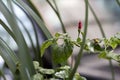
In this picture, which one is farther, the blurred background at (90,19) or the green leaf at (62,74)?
the blurred background at (90,19)

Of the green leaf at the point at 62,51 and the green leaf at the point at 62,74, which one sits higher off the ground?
A: the green leaf at the point at 62,51

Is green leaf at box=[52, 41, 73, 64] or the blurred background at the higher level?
the blurred background

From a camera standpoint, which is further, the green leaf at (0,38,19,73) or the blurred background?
the blurred background

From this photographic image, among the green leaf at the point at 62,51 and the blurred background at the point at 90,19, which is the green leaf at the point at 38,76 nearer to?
the green leaf at the point at 62,51

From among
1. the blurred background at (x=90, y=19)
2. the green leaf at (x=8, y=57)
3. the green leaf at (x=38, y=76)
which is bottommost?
the green leaf at (x=38, y=76)

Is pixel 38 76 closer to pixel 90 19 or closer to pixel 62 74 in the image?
pixel 62 74

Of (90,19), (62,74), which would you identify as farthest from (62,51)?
(90,19)

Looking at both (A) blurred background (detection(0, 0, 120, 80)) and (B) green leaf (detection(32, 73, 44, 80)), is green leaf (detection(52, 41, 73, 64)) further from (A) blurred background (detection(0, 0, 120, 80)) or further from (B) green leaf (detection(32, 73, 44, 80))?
(A) blurred background (detection(0, 0, 120, 80))

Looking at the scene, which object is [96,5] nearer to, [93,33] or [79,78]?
[93,33]

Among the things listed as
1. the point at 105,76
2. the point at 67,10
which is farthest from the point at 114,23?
the point at 105,76

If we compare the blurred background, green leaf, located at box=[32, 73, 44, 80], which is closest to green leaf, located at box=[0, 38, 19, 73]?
green leaf, located at box=[32, 73, 44, 80]

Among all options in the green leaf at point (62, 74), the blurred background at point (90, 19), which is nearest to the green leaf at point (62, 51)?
the green leaf at point (62, 74)
